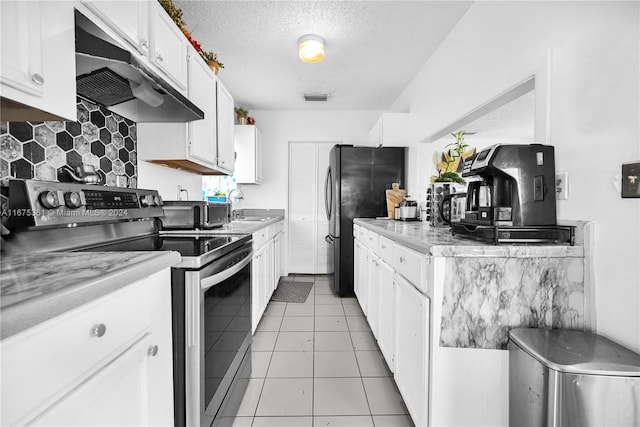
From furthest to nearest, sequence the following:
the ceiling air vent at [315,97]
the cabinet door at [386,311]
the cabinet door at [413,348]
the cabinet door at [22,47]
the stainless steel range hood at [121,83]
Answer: the ceiling air vent at [315,97] < the cabinet door at [386,311] < the cabinet door at [413,348] < the stainless steel range hood at [121,83] < the cabinet door at [22,47]

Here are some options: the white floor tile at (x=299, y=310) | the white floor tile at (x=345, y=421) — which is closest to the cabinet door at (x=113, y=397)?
the white floor tile at (x=345, y=421)

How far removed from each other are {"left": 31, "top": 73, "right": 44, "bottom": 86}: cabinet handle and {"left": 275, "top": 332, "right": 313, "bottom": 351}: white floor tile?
2.03 meters

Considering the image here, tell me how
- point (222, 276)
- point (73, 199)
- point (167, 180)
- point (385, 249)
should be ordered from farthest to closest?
1. point (167, 180)
2. point (385, 249)
3. point (222, 276)
4. point (73, 199)

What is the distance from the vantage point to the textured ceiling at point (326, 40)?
218 cm

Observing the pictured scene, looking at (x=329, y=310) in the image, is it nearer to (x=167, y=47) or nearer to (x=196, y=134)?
(x=196, y=134)

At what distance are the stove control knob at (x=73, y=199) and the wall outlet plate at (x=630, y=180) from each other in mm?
1943

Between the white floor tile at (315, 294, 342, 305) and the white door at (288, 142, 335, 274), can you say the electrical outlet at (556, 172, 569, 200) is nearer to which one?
the white floor tile at (315, 294, 342, 305)

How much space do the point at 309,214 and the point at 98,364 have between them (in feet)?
13.4

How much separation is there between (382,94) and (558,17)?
2.63 meters

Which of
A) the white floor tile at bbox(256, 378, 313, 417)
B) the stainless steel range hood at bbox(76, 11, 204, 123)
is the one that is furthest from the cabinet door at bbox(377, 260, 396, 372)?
the stainless steel range hood at bbox(76, 11, 204, 123)

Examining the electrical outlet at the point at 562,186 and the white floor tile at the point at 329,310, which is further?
the white floor tile at the point at 329,310

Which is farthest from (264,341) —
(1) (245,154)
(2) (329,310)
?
(1) (245,154)

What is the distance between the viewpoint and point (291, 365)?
81.6 inches

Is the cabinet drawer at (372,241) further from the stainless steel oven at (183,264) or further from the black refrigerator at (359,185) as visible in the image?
the stainless steel oven at (183,264)
